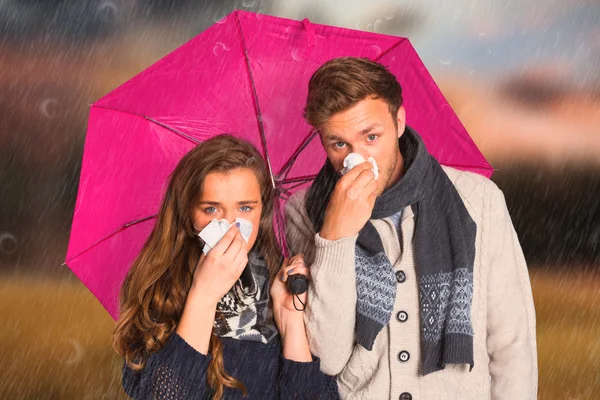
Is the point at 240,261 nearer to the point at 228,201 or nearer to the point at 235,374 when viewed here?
the point at 228,201

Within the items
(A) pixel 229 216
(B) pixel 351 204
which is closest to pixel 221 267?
(A) pixel 229 216

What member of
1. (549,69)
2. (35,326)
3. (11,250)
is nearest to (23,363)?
(35,326)

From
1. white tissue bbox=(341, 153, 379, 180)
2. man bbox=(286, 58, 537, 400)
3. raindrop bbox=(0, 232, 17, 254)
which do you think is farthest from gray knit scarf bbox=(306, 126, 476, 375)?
raindrop bbox=(0, 232, 17, 254)

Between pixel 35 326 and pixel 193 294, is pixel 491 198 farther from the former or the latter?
pixel 35 326

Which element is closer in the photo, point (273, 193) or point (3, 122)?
point (273, 193)

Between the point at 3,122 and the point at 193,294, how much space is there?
164 inches

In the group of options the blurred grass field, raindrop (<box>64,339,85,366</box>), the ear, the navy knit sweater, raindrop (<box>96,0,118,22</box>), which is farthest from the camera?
raindrop (<box>96,0,118,22</box>)

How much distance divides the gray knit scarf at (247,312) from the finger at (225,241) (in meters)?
0.21

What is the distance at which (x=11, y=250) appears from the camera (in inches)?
248

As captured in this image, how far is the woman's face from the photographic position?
2691mm

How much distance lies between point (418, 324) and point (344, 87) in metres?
0.81

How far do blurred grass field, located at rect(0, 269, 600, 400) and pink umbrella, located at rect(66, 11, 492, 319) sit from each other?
255 centimetres

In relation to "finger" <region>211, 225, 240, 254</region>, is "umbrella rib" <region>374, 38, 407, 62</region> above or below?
above

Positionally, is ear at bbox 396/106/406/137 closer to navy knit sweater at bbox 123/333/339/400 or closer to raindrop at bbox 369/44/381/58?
raindrop at bbox 369/44/381/58
